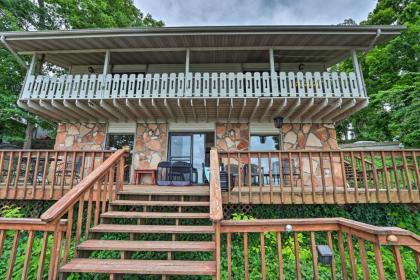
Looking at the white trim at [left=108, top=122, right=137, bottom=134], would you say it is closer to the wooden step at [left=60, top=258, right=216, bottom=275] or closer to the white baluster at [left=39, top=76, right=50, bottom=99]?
the white baluster at [left=39, top=76, right=50, bottom=99]

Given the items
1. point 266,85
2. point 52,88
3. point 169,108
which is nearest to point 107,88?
point 52,88

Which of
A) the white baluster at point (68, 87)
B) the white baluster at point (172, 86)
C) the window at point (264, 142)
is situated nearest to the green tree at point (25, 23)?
the white baluster at point (68, 87)

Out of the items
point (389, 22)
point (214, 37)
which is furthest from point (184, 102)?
point (389, 22)

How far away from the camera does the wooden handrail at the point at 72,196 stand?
6.69 ft

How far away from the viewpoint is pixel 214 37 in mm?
6168

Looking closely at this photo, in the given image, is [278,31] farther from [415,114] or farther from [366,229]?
[366,229]

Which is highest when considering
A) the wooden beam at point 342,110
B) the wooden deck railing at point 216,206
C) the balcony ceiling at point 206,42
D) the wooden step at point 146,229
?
Answer: the balcony ceiling at point 206,42

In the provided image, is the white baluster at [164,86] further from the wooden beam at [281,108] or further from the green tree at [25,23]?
the green tree at [25,23]

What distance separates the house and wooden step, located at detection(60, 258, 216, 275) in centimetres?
92

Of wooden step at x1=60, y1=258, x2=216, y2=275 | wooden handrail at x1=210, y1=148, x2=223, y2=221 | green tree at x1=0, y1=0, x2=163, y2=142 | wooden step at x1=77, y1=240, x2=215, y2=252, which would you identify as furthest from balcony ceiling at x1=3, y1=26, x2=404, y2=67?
wooden step at x1=60, y1=258, x2=216, y2=275

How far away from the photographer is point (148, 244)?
2627 mm

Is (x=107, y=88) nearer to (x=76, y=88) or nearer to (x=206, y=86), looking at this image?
(x=76, y=88)

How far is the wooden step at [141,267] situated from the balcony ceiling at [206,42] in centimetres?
569

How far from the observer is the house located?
12.8ft
